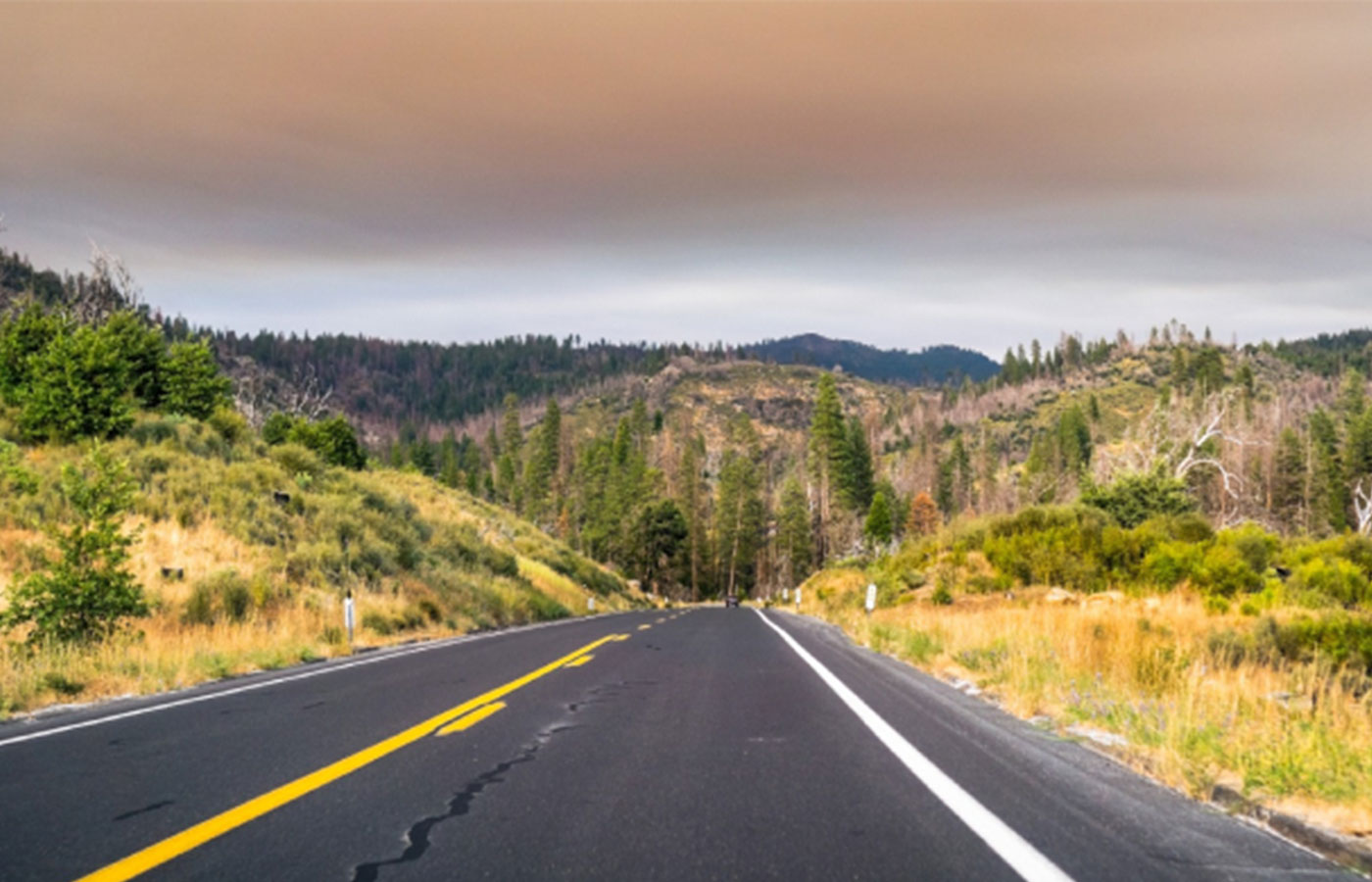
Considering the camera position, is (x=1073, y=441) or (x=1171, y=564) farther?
(x=1073, y=441)

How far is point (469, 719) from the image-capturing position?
784cm

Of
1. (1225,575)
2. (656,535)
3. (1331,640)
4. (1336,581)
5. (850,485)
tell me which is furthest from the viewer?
(656,535)

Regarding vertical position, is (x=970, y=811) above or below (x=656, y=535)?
above

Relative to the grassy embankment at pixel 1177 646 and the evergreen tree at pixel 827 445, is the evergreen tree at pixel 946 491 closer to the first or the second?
the evergreen tree at pixel 827 445

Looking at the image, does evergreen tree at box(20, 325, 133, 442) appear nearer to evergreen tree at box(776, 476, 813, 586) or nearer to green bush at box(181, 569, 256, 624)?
green bush at box(181, 569, 256, 624)

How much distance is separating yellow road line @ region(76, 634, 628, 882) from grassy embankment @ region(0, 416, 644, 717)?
509cm

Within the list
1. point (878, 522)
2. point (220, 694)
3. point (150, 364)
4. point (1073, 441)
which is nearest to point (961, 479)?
Result: point (1073, 441)

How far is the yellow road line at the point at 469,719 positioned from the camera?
732 centimetres

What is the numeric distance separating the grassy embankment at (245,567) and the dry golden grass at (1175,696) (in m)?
10.4

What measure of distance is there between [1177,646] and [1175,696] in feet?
9.01

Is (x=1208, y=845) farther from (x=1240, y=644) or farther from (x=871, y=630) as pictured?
(x=871, y=630)

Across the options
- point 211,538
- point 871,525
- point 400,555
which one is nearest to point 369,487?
point 400,555

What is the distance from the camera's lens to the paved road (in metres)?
3.92

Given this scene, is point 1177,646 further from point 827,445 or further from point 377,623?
point 827,445
